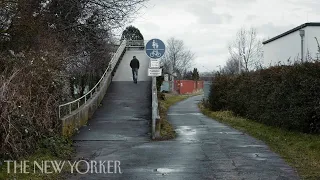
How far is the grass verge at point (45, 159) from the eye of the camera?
26.1ft

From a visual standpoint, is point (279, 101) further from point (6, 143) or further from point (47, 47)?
point (6, 143)

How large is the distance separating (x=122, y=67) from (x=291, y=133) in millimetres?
19106

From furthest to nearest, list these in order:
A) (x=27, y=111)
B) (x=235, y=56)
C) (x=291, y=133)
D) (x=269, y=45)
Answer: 1. (x=235, y=56)
2. (x=269, y=45)
3. (x=291, y=133)
4. (x=27, y=111)

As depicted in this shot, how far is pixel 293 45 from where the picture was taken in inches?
1281

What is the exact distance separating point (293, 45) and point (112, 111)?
1810 centimetres

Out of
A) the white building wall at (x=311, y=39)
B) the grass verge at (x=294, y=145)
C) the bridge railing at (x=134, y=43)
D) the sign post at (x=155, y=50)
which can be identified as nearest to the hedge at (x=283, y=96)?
the grass verge at (x=294, y=145)

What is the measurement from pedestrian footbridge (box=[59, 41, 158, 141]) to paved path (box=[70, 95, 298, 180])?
110mm

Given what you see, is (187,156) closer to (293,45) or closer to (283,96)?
(283,96)

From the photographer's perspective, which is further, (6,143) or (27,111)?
(27,111)

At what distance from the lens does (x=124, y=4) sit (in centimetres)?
1944

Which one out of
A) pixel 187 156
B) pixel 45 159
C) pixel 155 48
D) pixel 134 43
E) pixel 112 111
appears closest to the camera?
pixel 45 159

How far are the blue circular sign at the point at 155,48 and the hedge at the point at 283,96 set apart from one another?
14.1 feet

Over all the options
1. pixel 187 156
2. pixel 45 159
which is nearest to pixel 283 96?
pixel 187 156

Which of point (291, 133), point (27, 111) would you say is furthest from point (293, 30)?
point (27, 111)
